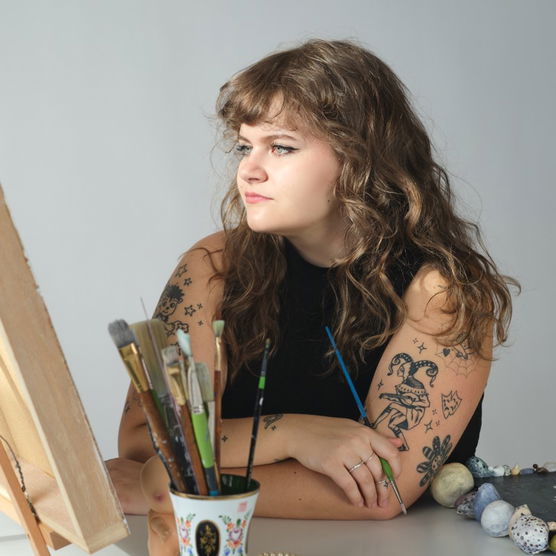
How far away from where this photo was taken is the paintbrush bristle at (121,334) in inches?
36.4

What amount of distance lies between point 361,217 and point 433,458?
44cm

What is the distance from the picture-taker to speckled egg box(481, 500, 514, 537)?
4.38 feet

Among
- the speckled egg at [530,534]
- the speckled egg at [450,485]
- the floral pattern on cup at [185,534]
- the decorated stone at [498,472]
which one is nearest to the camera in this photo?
the floral pattern on cup at [185,534]

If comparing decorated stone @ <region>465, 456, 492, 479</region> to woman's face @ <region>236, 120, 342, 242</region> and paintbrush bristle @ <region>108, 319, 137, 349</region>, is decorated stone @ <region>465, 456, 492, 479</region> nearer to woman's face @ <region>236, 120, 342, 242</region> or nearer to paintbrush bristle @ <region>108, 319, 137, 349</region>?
woman's face @ <region>236, 120, 342, 242</region>

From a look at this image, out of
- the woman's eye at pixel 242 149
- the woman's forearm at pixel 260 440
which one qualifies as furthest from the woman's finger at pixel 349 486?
the woman's eye at pixel 242 149

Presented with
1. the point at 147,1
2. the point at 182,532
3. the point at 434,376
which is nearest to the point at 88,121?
the point at 147,1

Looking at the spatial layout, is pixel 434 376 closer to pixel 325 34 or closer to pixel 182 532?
pixel 182 532

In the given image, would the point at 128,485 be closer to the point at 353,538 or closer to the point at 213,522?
the point at 353,538

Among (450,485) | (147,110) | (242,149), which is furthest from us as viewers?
(147,110)

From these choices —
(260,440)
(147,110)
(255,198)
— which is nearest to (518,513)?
(260,440)

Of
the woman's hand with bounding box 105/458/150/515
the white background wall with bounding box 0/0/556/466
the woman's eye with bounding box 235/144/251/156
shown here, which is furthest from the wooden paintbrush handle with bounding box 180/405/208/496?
the white background wall with bounding box 0/0/556/466

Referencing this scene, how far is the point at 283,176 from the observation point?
1618 millimetres

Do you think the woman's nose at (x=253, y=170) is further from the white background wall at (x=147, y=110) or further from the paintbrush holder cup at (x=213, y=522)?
the white background wall at (x=147, y=110)

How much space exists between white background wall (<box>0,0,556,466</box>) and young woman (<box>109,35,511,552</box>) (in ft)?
4.61
